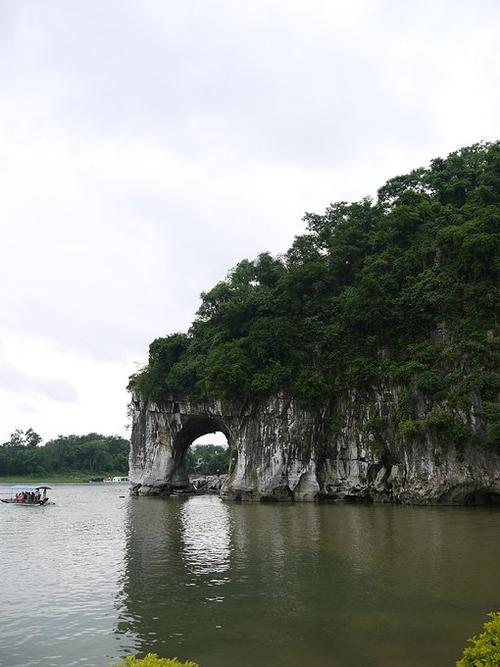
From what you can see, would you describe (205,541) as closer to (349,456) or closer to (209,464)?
(349,456)

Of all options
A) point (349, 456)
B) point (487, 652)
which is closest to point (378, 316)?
point (349, 456)

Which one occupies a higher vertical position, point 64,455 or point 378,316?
point 378,316

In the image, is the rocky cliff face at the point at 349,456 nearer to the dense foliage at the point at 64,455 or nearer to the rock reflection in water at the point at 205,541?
the rock reflection in water at the point at 205,541

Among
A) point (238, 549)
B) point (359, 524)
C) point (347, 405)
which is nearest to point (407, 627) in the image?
point (238, 549)

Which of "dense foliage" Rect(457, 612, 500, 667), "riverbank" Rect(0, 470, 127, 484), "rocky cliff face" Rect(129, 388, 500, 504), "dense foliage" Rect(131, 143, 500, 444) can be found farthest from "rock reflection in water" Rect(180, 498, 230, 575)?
"riverbank" Rect(0, 470, 127, 484)

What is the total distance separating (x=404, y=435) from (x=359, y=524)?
30.2 ft

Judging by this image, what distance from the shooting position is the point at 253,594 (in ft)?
35.3

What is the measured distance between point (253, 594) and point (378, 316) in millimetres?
25273

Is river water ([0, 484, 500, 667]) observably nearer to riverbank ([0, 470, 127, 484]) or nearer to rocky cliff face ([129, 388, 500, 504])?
rocky cliff face ([129, 388, 500, 504])

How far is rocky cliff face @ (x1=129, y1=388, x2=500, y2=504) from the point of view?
2819 centimetres

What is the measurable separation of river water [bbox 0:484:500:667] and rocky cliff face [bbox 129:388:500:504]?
7.41 meters

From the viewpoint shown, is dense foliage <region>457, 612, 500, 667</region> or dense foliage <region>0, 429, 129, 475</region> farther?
dense foliage <region>0, 429, 129, 475</region>

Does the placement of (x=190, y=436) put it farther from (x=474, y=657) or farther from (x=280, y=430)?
(x=474, y=657)

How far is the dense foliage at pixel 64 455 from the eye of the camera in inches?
3401
